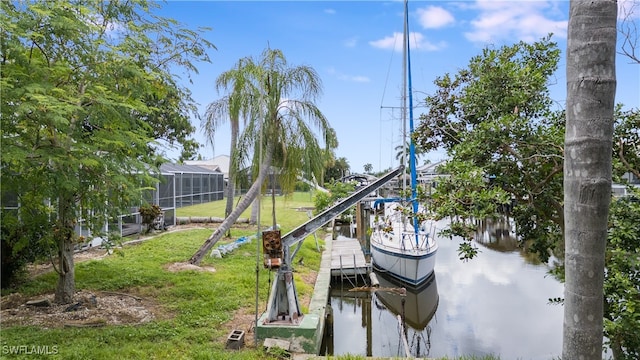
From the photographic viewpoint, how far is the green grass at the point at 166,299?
5.18 m

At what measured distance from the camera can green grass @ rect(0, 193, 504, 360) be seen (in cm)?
518

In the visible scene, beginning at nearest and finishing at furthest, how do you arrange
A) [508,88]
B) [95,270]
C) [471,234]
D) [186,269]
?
1. [471,234]
2. [508,88]
3. [95,270]
4. [186,269]

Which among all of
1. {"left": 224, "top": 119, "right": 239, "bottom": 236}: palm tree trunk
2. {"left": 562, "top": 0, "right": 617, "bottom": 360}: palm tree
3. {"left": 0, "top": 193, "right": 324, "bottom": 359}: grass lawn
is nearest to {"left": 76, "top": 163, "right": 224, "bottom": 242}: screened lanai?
{"left": 0, "top": 193, "right": 324, "bottom": 359}: grass lawn

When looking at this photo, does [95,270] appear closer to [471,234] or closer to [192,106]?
[192,106]

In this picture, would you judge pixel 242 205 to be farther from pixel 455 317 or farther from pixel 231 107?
pixel 455 317

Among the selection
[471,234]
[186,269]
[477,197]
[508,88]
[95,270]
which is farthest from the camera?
[186,269]

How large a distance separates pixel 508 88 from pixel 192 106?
7.27 m

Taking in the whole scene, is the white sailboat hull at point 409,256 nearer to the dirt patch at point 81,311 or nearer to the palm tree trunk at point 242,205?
the palm tree trunk at point 242,205

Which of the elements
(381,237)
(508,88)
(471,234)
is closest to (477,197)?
(471,234)

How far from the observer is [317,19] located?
5730mm

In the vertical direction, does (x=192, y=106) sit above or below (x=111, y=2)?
below

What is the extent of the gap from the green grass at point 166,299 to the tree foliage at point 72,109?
1531 mm

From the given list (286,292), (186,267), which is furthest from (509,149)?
(186,267)

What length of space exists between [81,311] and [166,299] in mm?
1485
